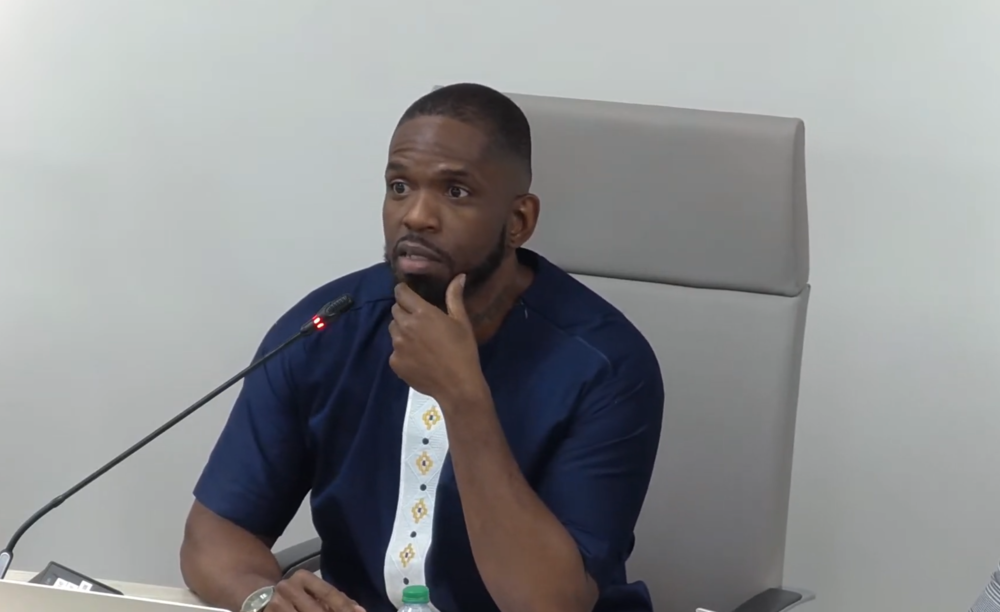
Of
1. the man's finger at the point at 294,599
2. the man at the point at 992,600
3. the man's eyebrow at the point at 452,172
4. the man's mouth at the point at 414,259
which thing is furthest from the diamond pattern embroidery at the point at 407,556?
the man at the point at 992,600

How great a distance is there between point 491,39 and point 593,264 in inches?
23.2

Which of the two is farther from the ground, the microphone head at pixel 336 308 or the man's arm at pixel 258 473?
the microphone head at pixel 336 308

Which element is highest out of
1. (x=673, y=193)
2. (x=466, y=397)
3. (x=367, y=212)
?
(x=673, y=193)

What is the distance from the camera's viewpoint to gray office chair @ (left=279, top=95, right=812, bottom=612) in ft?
4.96

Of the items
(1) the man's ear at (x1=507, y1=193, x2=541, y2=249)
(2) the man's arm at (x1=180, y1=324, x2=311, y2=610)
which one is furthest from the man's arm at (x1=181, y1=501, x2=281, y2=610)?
(1) the man's ear at (x1=507, y1=193, x2=541, y2=249)

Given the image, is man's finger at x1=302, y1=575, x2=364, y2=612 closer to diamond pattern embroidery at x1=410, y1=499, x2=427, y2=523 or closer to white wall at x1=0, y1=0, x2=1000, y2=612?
diamond pattern embroidery at x1=410, y1=499, x2=427, y2=523

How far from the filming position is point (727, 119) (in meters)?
1.52

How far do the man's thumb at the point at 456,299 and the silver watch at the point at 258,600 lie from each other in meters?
0.36

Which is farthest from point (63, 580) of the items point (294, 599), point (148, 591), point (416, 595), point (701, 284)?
point (701, 284)

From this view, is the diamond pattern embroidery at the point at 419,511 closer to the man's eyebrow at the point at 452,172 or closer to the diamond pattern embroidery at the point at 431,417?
the diamond pattern embroidery at the point at 431,417

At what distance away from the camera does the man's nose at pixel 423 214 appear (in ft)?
4.37

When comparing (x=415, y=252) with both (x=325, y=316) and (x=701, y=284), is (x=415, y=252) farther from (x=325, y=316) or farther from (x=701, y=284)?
(x=701, y=284)

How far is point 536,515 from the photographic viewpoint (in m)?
1.25

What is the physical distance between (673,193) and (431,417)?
0.44m
